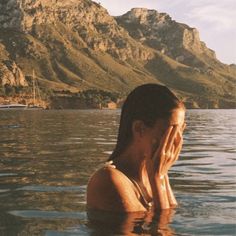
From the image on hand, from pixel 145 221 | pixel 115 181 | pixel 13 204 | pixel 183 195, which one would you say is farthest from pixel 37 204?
pixel 115 181

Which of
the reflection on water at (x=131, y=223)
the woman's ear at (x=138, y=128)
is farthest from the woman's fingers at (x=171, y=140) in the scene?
the reflection on water at (x=131, y=223)

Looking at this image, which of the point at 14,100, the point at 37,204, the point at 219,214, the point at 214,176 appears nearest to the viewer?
the point at 219,214

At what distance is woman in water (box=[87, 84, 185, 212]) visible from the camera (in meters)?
4.82

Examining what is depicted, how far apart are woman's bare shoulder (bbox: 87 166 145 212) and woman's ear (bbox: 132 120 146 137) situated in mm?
410

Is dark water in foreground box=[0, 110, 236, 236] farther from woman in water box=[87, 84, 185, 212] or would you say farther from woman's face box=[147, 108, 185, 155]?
woman's face box=[147, 108, 185, 155]

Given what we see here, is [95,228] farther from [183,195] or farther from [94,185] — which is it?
[183,195]

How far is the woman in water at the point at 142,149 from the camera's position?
4824mm

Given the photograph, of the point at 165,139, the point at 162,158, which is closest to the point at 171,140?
the point at 165,139

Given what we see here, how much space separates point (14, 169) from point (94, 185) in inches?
414

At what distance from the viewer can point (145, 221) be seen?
224 inches

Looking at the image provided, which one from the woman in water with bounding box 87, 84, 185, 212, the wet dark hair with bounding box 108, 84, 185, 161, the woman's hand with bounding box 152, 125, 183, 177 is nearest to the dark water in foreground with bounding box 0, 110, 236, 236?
the woman in water with bounding box 87, 84, 185, 212

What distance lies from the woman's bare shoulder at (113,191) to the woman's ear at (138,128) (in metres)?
0.41

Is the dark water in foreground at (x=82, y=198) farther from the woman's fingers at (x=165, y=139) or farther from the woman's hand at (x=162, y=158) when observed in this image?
the woman's fingers at (x=165, y=139)

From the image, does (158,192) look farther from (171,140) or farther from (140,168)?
(171,140)
